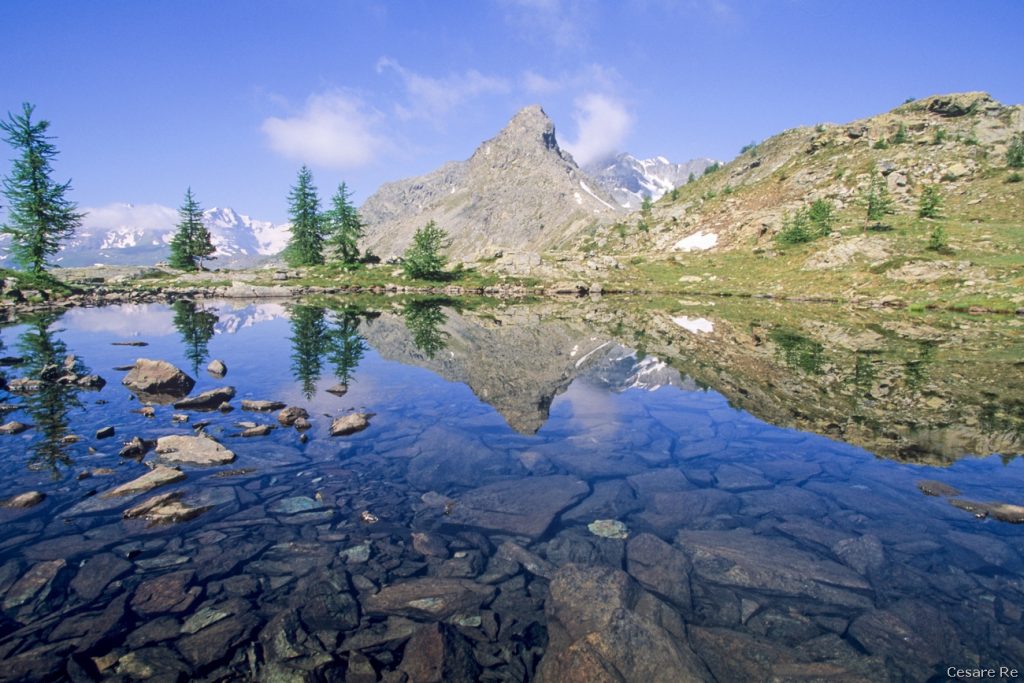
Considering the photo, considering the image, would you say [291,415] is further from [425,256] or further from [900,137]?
[900,137]

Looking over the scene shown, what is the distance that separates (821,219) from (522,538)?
110809mm

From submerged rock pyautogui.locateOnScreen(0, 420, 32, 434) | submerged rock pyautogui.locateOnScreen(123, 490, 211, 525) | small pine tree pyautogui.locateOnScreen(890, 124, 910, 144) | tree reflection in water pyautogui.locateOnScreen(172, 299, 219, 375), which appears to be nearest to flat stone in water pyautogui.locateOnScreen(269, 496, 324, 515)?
submerged rock pyautogui.locateOnScreen(123, 490, 211, 525)

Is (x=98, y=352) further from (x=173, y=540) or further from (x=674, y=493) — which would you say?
(x=674, y=493)

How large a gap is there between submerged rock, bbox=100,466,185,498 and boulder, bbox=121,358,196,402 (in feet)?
27.9

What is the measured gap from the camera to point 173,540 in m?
9.03

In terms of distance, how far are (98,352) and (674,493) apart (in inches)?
1287

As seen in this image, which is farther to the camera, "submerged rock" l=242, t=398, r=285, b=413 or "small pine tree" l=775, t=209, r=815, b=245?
"small pine tree" l=775, t=209, r=815, b=245

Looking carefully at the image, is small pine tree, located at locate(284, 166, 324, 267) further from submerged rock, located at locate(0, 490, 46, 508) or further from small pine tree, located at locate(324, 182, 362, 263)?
submerged rock, located at locate(0, 490, 46, 508)

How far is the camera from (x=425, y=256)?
91750 millimetres

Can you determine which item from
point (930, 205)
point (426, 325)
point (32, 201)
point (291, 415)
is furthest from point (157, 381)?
point (930, 205)

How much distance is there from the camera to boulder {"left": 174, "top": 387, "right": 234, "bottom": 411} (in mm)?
17484

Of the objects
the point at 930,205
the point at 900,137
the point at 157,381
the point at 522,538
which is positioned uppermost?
the point at 900,137

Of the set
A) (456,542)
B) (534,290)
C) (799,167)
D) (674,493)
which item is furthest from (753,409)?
(799,167)

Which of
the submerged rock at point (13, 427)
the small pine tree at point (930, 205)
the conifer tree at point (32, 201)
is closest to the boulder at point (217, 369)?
the submerged rock at point (13, 427)
